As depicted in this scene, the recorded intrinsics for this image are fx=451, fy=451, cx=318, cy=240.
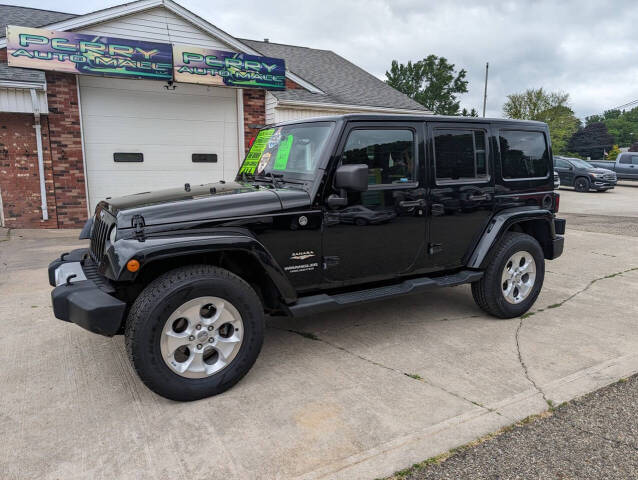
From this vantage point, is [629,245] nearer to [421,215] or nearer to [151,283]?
[421,215]

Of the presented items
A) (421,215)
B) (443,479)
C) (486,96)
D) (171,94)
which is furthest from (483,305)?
(486,96)

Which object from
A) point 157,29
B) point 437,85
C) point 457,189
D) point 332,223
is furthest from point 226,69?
point 437,85

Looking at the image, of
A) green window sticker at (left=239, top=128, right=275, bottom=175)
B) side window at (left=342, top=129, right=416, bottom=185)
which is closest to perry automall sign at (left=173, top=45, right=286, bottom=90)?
green window sticker at (left=239, top=128, right=275, bottom=175)

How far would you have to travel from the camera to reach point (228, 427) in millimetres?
2629

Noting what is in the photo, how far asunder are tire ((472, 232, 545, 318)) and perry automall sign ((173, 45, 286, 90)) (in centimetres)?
818

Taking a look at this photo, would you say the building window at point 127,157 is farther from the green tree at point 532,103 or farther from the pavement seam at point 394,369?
the green tree at point 532,103

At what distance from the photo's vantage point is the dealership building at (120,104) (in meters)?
9.05

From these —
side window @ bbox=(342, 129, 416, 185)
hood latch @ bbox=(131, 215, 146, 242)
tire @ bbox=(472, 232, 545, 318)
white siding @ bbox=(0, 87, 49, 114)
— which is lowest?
tire @ bbox=(472, 232, 545, 318)

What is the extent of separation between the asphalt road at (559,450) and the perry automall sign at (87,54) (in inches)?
382

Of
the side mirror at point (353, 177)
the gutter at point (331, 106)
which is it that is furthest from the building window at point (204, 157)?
the side mirror at point (353, 177)

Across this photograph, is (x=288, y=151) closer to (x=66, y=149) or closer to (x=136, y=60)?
(x=136, y=60)

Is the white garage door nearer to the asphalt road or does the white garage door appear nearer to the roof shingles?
the roof shingles

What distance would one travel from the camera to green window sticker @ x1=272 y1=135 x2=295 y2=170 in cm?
379

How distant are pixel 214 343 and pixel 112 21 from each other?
9.70m
